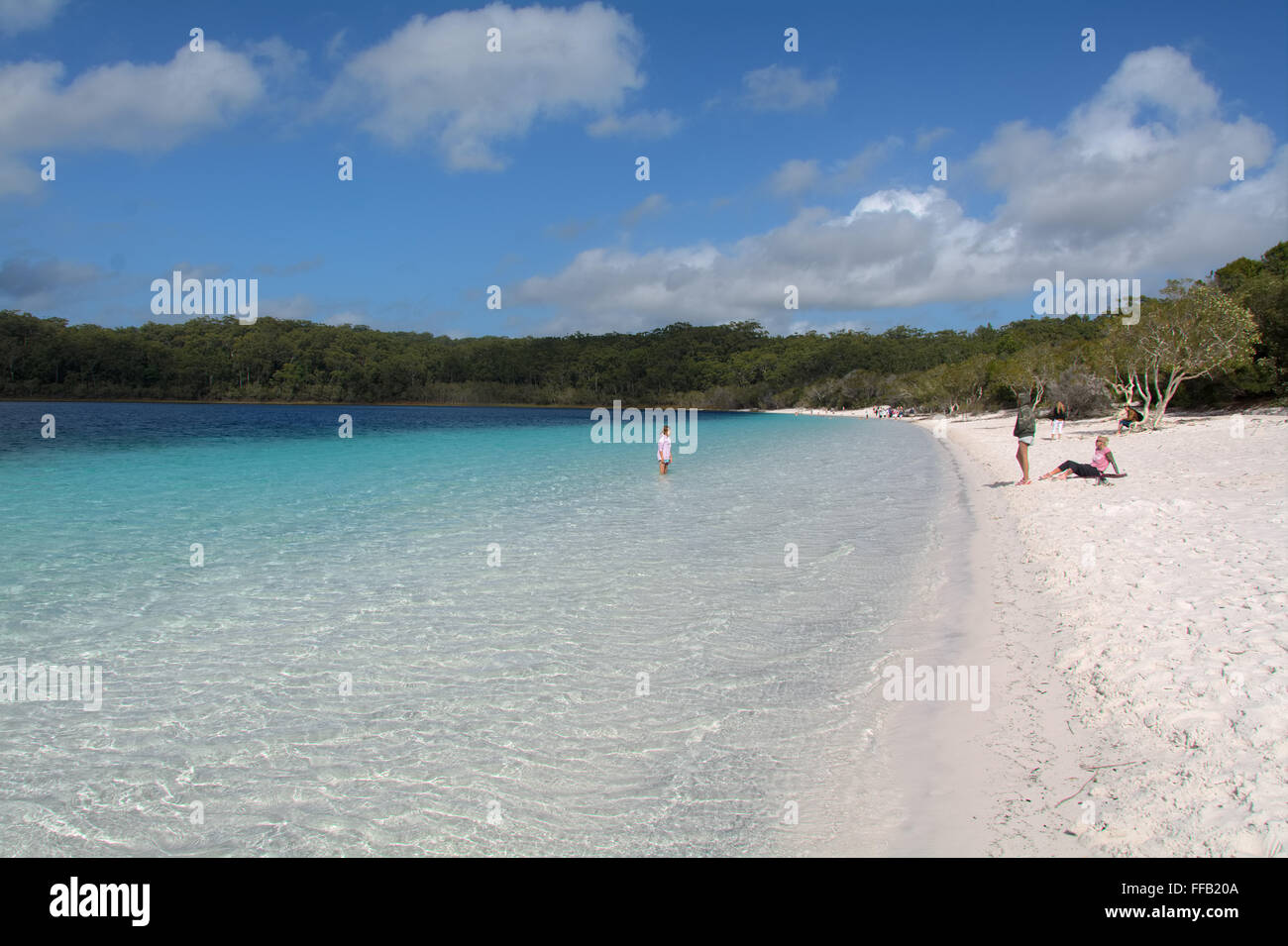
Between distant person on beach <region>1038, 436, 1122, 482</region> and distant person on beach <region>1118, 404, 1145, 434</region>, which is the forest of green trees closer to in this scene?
distant person on beach <region>1118, 404, 1145, 434</region>

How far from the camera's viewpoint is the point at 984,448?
34375mm

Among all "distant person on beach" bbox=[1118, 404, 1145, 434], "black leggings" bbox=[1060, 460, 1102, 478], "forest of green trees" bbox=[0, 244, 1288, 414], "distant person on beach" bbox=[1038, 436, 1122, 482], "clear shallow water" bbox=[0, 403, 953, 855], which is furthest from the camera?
"forest of green trees" bbox=[0, 244, 1288, 414]

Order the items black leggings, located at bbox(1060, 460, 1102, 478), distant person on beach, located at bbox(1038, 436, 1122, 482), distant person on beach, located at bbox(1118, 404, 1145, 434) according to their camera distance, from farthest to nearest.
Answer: distant person on beach, located at bbox(1118, 404, 1145, 434)
black leggings, located at bbox(1060, 460, 1102, 478)
distant person on beach, located at bbox(1038, 436, 1122, 482)

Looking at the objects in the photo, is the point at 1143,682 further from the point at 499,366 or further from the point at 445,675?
the point at 499,366

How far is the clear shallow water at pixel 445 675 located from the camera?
451cm

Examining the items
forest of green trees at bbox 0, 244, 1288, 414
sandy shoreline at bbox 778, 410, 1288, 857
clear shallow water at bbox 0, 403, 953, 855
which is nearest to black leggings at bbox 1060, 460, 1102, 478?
clear shallow water at bbox 0, 403, 953, 855

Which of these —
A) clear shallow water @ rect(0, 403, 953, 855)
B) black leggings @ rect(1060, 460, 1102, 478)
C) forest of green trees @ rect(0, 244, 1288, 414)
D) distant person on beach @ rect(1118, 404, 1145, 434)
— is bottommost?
clear shallow water @ rect(0, 403, 953, 855)

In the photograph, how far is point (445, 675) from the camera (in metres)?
6.91

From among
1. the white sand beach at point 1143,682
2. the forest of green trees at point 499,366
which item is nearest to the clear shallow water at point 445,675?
the white sand beach at point 1143,682

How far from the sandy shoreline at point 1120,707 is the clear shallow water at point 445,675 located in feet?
2.52

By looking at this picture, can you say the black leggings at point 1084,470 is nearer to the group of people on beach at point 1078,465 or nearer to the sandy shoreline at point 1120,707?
the group of people on beach at point 1078,465

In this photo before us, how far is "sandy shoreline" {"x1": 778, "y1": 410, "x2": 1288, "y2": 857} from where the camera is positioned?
4000 millimetres

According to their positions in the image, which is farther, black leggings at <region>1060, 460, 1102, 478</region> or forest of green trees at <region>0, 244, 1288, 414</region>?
forest of green trees at <region>0, 244, 1288, 414</region>

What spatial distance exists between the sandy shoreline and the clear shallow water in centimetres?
77
